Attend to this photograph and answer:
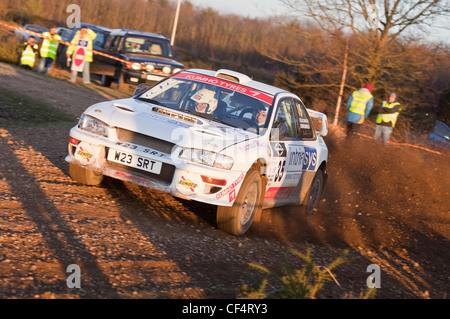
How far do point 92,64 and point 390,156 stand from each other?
12.0m

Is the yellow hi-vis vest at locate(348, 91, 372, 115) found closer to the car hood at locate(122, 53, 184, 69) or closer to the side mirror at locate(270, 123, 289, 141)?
the car hood at locate(122, 53, 184, 69)

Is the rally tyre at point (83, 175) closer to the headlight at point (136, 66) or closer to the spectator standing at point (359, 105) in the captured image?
the spectator standing at point (359, 105)

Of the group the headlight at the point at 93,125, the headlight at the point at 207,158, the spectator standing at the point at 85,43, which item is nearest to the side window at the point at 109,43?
the spectator standing at the point at 85,43

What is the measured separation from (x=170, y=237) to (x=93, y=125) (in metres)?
1.62

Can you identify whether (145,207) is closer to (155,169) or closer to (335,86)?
(155,169)

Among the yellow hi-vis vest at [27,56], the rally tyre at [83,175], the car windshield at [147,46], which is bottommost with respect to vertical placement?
the rally tyre at [83,175]

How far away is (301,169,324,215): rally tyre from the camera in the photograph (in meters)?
8.66

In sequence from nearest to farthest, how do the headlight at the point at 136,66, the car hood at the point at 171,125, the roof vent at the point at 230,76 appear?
the car hood at the point at 171,125 → the roof vent at the point at 230,76 → the headlight at the point at 136,66

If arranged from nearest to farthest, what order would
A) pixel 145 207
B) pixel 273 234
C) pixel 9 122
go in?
pixel 145 207, pixel 273 234, pixel 9 122

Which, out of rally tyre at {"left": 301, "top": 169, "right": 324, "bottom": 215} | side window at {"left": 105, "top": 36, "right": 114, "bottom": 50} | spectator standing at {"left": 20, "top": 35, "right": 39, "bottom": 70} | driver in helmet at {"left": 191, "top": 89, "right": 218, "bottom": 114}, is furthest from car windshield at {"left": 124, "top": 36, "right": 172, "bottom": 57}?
driver in helmet at {"left": 191, "top": 89, "right": 218, "bottom": 114}

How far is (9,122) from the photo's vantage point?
34.1 feet

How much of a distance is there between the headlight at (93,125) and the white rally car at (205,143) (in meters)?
0.01

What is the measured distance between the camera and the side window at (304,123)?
818 cm


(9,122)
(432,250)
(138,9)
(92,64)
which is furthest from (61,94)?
(138,9)
